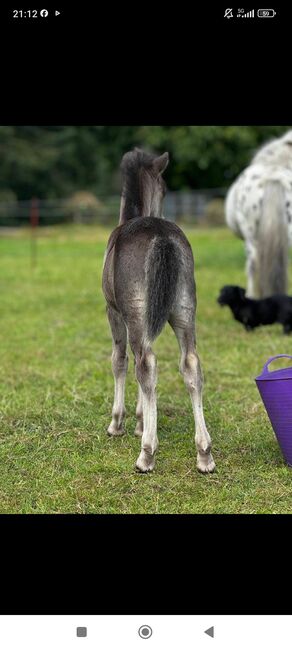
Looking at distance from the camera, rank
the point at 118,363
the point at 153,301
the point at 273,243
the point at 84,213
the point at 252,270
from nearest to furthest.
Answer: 1. the point at 153,301
2. the point at 118,363
3. the point at 273,243
4. the point at 252,270
5. the point at 84,213

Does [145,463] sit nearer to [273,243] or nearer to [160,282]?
[160,282]

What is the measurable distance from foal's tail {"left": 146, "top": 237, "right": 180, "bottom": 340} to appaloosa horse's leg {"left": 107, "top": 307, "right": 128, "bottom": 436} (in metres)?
0.66

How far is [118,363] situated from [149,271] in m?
0.92

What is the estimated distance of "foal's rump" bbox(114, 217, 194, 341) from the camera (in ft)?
12.7

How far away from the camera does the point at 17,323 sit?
8.90 m

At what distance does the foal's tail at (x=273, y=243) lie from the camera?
26.9ft

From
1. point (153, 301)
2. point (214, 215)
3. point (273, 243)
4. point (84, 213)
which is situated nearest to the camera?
point (153, 301)

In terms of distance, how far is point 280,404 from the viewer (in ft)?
13.0

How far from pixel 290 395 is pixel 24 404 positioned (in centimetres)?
226
